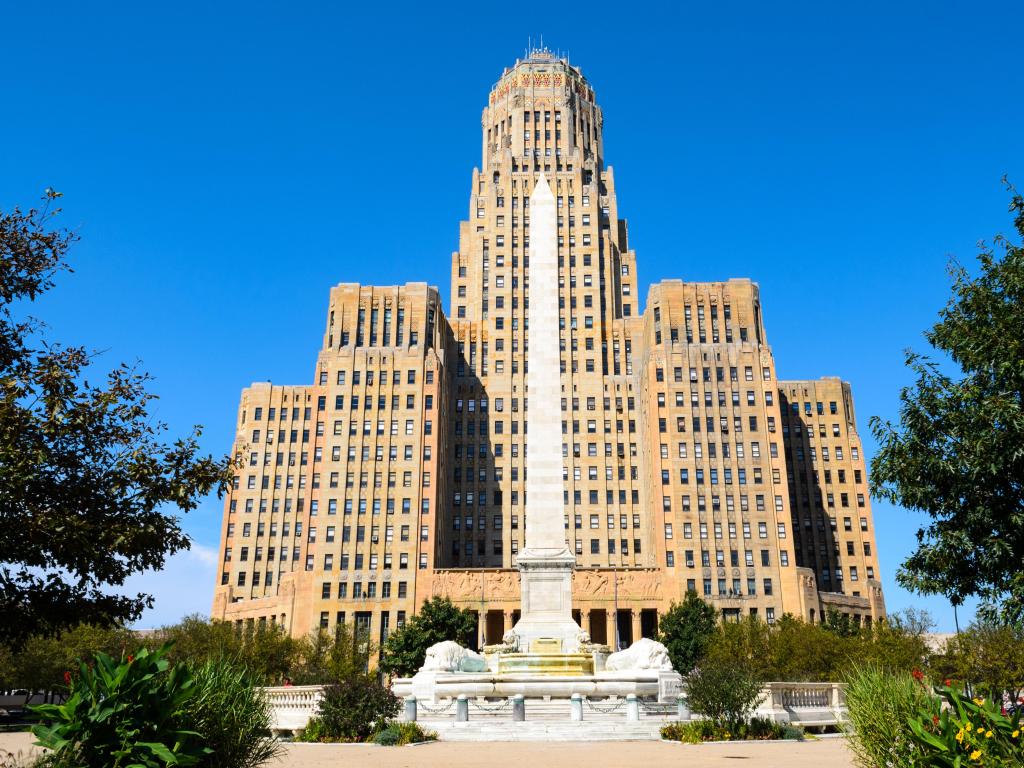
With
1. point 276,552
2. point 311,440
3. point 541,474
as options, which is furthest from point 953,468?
point 276,552

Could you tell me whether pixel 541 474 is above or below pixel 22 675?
above

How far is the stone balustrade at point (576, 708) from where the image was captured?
25828mm

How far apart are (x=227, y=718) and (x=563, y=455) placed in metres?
82.6

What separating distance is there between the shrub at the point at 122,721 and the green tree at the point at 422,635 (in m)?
63.7

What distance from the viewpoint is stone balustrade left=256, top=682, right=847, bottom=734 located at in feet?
84.7

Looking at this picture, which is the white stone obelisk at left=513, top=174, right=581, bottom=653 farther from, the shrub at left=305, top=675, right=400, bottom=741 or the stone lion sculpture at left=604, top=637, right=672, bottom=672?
the shrub at left=305, top=675, right=400, bottom=741

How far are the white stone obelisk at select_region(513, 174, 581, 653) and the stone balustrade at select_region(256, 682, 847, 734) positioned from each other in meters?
7.90

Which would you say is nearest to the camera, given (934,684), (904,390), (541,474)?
(934,684)

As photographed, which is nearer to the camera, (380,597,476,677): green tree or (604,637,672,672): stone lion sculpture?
(604,637,672,672): stone lion sculpture

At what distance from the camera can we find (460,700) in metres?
26.1

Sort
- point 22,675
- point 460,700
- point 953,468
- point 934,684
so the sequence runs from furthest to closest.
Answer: point 22,675
point 460,700
point 953,468
point 934,684

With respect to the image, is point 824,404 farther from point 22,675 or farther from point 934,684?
point 934,684

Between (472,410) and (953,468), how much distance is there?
96432mm

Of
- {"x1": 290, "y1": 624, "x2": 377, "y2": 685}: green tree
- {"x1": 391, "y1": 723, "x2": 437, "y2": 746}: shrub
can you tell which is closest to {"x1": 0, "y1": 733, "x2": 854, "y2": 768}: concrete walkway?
{"x1": 391, "y1": 723, "x2": 437, "y2": 746}: shrub
